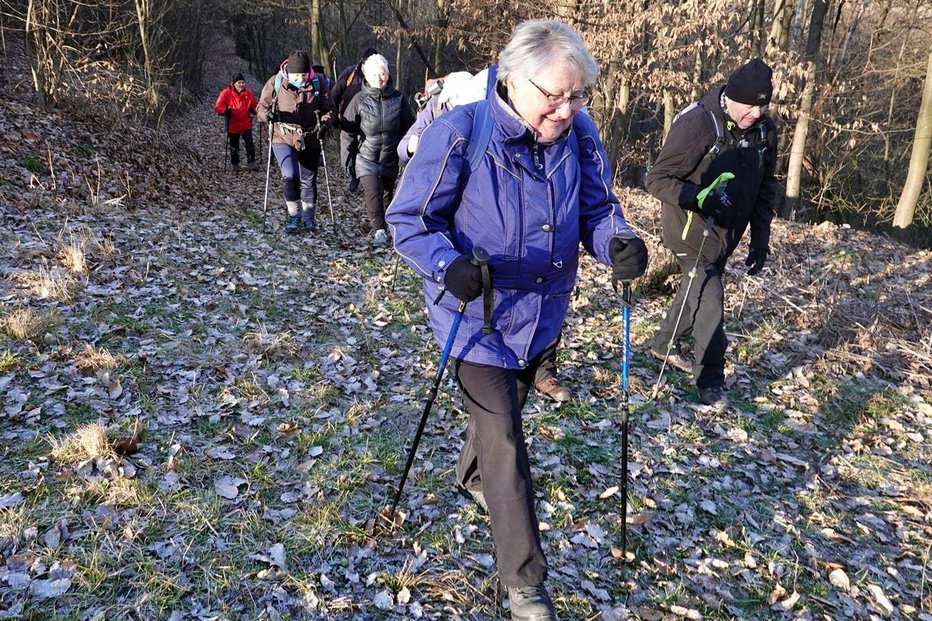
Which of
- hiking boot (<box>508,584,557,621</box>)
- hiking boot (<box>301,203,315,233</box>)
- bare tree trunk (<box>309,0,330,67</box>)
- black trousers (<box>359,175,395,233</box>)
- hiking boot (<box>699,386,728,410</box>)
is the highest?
bare tree trunk (<box>309,0,330,67</box>)

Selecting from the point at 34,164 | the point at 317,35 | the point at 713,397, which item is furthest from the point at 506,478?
the point at 317,35

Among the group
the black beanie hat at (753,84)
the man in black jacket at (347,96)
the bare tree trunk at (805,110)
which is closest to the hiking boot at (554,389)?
the black beanie hat at (753,84)

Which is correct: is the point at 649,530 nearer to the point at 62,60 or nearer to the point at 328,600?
the point at 328,600

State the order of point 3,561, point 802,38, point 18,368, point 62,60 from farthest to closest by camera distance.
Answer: point 802,38 < point 62,60 < point 18,368 < point 3,561

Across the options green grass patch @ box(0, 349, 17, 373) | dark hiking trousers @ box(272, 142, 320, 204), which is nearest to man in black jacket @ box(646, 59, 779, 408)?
green grass patch @ box(0, 349, 17, 373)

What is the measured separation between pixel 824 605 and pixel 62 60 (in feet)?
43.3

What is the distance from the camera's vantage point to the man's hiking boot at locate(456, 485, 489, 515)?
3.84 m

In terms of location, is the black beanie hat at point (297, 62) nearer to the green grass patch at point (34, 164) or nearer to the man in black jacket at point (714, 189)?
the green grass patch at point (34, 164)

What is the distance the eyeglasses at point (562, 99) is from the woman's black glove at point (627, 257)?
0.69 m

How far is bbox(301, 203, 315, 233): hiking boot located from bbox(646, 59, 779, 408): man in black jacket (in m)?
5.87

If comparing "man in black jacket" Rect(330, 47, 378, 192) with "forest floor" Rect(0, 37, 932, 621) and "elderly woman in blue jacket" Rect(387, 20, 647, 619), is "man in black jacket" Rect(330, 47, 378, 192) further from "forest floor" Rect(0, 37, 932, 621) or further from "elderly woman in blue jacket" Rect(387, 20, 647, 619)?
"elderly woman in blue jacket" Rect(387, 20, 647, 619)

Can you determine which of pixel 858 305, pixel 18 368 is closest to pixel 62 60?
pixel 18 368

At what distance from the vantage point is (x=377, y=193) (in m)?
8.87

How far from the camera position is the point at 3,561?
3.14 m
